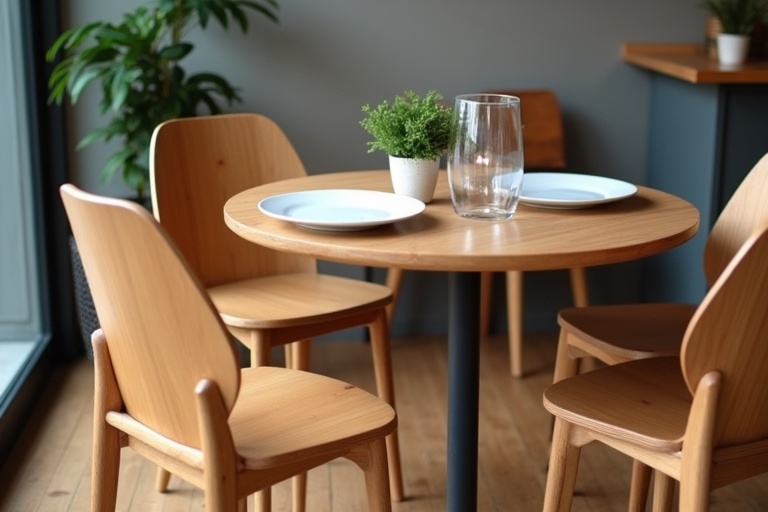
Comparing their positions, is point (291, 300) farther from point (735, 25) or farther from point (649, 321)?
point (735, 25)

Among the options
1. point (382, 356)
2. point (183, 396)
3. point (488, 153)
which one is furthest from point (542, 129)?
point (183, 396)

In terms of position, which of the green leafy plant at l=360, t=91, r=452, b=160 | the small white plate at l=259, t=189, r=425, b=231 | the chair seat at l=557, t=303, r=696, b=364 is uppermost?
the green leafy plant at l=360, t=91, r=452, b=160

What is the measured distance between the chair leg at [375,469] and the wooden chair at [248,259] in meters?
0.49

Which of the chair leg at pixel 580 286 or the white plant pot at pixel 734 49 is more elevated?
the white plant pot at pixel 734 49

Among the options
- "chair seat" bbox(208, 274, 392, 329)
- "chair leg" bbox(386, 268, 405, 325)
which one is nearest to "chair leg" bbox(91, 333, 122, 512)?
"chair seat" bbox(208, 274, 392, 329)

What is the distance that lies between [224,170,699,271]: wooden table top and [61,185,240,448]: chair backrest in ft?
0.80

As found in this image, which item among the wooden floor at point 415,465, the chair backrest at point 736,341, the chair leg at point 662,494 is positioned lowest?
the wooden floor at point 415,465

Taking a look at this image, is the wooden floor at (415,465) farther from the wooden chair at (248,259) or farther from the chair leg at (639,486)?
the chair leg at (639,486)

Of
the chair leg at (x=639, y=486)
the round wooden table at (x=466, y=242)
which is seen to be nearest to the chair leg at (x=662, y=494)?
the chair leg at (x=639, y=486)

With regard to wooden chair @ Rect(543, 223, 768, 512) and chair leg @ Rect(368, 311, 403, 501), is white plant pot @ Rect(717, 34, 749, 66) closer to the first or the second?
chair leg @ Rect(368, 311, 403, 501)

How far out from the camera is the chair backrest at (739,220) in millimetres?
2053

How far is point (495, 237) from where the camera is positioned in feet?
5.44

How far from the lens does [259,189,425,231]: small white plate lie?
1.67 metres

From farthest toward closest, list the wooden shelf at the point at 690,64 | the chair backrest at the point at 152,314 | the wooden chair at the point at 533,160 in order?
the wooden chair at the point at 533,160, the wooden shelf at the point at 690,64, the chair backrest at the point at 152,314
